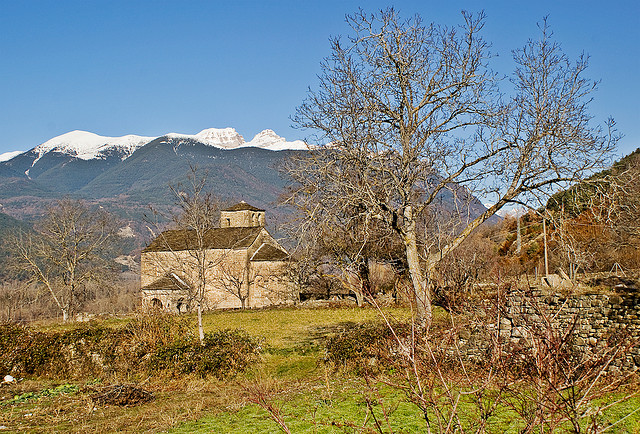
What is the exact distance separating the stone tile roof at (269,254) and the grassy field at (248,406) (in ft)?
78.3

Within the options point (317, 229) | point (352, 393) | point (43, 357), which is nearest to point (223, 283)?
point (43, 357)

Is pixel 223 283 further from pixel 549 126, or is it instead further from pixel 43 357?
pixel 549 126

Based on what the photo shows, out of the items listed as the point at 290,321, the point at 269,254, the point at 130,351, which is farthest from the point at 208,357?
the point at 269,254

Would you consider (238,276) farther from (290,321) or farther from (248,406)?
(248,406)

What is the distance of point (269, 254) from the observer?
132 feet

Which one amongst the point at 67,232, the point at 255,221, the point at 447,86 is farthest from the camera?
the point at 255,221

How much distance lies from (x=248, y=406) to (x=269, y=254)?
3116 cm

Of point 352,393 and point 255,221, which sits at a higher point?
point 255,221

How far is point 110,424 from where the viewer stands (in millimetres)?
8398

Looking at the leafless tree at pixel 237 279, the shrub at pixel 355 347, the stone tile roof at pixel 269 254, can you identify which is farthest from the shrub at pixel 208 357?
the leafless tree at pixel 237 279

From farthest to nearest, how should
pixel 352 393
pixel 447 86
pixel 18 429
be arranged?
pixel 447 86
pixel 352 393
pixel 18 429

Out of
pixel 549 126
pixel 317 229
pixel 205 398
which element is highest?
pixel 549 126

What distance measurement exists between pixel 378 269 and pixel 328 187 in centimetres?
2677

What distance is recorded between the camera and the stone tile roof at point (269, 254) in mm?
39469
